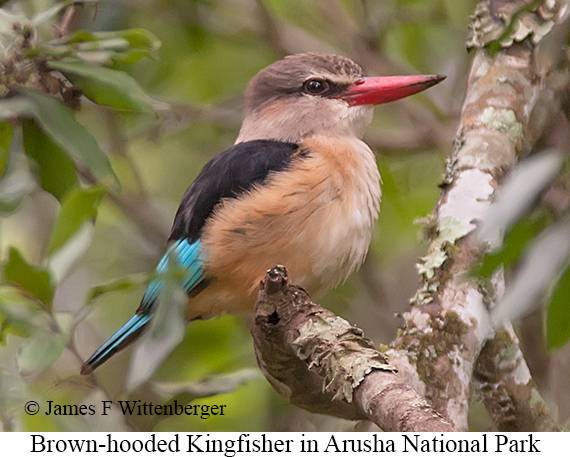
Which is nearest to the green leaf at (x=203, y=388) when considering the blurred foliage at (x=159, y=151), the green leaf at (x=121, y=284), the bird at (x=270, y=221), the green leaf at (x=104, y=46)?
the blurred foliage at (x=159, y=151)

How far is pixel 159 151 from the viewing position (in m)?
4.54

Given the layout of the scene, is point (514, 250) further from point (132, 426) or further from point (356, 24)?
point (356, 24)

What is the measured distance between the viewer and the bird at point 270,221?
244cm

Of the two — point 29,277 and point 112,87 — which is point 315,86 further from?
point 29,277

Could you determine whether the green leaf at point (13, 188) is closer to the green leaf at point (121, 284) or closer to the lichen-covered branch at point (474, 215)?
the green leaf at point (121, 284)

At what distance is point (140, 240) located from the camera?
3609 mm

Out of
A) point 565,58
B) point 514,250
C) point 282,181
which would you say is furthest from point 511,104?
point 514,250

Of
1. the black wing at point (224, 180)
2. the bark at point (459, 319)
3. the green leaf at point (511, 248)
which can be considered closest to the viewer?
the green leaf at point (511, 248)

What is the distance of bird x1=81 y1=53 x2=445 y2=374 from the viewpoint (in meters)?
2.44

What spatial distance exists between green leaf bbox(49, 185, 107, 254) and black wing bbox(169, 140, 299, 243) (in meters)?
0.85

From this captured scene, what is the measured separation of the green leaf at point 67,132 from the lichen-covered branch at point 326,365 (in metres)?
0.50

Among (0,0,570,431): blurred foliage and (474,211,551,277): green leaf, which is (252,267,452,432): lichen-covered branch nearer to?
(0,0,570,431): blurred foliage

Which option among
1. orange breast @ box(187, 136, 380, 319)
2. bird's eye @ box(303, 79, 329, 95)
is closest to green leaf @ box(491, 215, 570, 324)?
orange breast @ box(187, 136, 380, 319)
